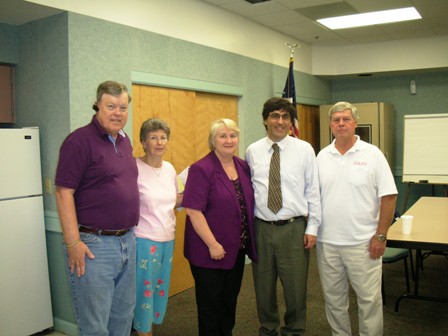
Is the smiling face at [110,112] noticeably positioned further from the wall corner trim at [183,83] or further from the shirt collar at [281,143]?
the wall corner trim at [183,83]

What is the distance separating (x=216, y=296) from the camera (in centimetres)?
235

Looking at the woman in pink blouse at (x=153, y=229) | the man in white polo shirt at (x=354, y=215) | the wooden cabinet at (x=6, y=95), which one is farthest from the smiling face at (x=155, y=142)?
the wooden cabinet at (x=6, y=95)

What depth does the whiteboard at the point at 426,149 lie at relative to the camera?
5.83 meters

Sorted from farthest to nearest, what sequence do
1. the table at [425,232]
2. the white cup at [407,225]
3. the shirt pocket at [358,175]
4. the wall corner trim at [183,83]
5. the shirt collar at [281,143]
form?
the wall corner trim at [183,83], the white cup at [407,225], the table at [425,232], the shirt collar at [281,143], the shirt pocket at [358,175]

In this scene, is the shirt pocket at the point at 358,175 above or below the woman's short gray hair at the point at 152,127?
below

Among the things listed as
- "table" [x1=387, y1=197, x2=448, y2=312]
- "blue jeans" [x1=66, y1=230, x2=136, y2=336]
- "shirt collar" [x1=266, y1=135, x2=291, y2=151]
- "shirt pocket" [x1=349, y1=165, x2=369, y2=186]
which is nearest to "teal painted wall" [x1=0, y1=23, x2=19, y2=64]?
"blue jeans" [x1=66, y1=230, x2=136, y2=336]

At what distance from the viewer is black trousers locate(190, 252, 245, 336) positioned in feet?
7.67

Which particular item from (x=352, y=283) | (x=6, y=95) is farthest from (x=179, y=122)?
(x=352, y=283)

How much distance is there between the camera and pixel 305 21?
509 centimetres

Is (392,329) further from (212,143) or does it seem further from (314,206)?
(212,143)

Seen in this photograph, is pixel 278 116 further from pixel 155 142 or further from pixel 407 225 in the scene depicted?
pixel 407 225

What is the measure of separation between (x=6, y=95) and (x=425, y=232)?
3.19m

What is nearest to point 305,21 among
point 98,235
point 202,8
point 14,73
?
point 202,8

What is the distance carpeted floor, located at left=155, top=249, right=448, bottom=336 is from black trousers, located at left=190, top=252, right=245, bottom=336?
706mm
